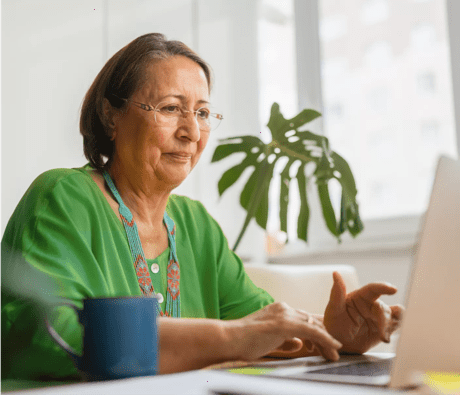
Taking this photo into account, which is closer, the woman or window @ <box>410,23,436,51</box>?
the woman

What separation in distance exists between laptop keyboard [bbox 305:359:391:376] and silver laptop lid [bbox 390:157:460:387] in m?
0.11

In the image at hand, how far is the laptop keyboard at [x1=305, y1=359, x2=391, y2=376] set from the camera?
554 millimetres

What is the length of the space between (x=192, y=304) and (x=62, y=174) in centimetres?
39

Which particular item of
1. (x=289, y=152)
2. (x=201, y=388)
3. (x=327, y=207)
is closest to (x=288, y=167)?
(x=289, y=152)

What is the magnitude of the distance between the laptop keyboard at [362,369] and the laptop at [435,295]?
0.28 feet

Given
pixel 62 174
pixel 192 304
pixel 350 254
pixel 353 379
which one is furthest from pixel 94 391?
pixel 350 254

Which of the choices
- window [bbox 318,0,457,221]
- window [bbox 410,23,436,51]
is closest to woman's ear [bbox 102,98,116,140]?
window [bbox 318,0,457,221]

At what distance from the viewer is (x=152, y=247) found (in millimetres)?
1062

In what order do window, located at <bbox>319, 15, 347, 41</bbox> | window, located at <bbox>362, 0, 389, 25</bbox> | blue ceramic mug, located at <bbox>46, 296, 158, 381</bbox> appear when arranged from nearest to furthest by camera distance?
blue ceramic mug, located at <bbox>46, 296, 158, 381</bbox>
window, located at <bbox>362, 0, 389, 25</bbox>
window, located at <bbox>319, 15, 347, 41</bbox>

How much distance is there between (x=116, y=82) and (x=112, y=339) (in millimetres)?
731

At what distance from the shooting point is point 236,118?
2564 millimetres

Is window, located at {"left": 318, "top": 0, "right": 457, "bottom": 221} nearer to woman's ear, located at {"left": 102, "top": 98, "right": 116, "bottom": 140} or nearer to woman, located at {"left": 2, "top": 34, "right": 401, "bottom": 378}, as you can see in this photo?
woman, located at {"left": 2, "top": 34, "right": 401, "bottom": 378}

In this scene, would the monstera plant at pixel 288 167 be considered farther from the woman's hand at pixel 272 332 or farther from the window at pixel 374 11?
the window at pixel 374 11

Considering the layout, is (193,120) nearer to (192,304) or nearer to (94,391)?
(192,304)
